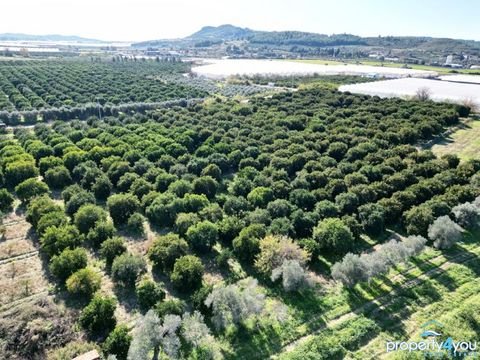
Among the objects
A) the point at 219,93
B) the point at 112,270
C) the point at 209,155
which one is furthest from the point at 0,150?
the point at 219,93

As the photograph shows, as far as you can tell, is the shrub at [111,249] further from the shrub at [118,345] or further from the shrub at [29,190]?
the shrub at [29,190]

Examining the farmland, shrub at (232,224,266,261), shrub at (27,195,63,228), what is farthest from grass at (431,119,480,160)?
shrub at (27,195,63,228)

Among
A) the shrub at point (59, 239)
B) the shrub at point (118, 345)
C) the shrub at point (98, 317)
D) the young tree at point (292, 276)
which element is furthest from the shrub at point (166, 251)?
Result: the shrub at point (118, 345)

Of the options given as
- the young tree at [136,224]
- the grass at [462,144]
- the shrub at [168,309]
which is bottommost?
the young tree at [136,224]

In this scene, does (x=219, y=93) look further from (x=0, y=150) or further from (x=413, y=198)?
(x=413, y=198)

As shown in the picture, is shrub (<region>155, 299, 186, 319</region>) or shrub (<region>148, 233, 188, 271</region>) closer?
shrub (<region>155, 299, 186, 319</region>)

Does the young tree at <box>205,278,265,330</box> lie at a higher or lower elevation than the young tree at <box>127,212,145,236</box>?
higher

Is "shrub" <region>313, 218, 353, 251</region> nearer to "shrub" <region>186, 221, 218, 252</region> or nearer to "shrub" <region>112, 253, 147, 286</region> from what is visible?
"shrub" <region>186, 221, 218, 252</region>
